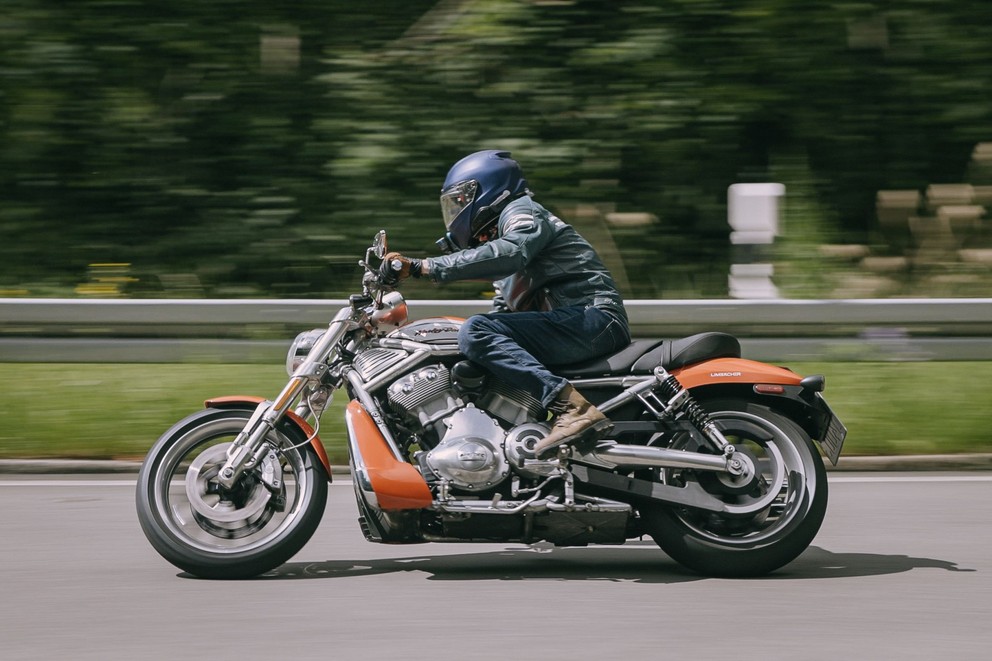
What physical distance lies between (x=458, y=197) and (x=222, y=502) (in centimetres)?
157

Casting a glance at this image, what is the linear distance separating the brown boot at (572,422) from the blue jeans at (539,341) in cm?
5

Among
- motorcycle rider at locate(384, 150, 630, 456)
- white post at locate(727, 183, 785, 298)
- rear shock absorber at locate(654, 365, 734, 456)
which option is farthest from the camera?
white post at locate(727, 183, 785, 298)

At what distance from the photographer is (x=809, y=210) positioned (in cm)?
1100

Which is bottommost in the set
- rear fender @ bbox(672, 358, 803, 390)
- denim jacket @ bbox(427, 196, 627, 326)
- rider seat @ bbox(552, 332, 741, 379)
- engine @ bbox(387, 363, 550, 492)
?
engine @ bbox(387, 363, 550, 492)

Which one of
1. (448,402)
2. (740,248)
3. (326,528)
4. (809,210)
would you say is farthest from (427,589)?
(809,210)

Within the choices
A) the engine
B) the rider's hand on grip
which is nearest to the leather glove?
the rider's hand on grip

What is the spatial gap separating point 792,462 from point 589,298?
3.49 feet

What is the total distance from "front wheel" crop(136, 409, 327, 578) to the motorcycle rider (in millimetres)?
827

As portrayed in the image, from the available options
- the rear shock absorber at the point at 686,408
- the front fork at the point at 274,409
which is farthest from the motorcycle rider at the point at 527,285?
the front fork at the point at 274,409

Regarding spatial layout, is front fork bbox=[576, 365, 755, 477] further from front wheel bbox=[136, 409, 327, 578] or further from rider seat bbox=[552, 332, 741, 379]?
front wheel bbox=[136, 409, 327, 578]

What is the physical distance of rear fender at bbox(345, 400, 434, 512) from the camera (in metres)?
5.50

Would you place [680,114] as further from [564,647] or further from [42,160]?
[564,647]

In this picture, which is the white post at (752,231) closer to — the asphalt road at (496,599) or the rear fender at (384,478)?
the asphalt road at (496,599)

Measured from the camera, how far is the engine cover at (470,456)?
556 cm
